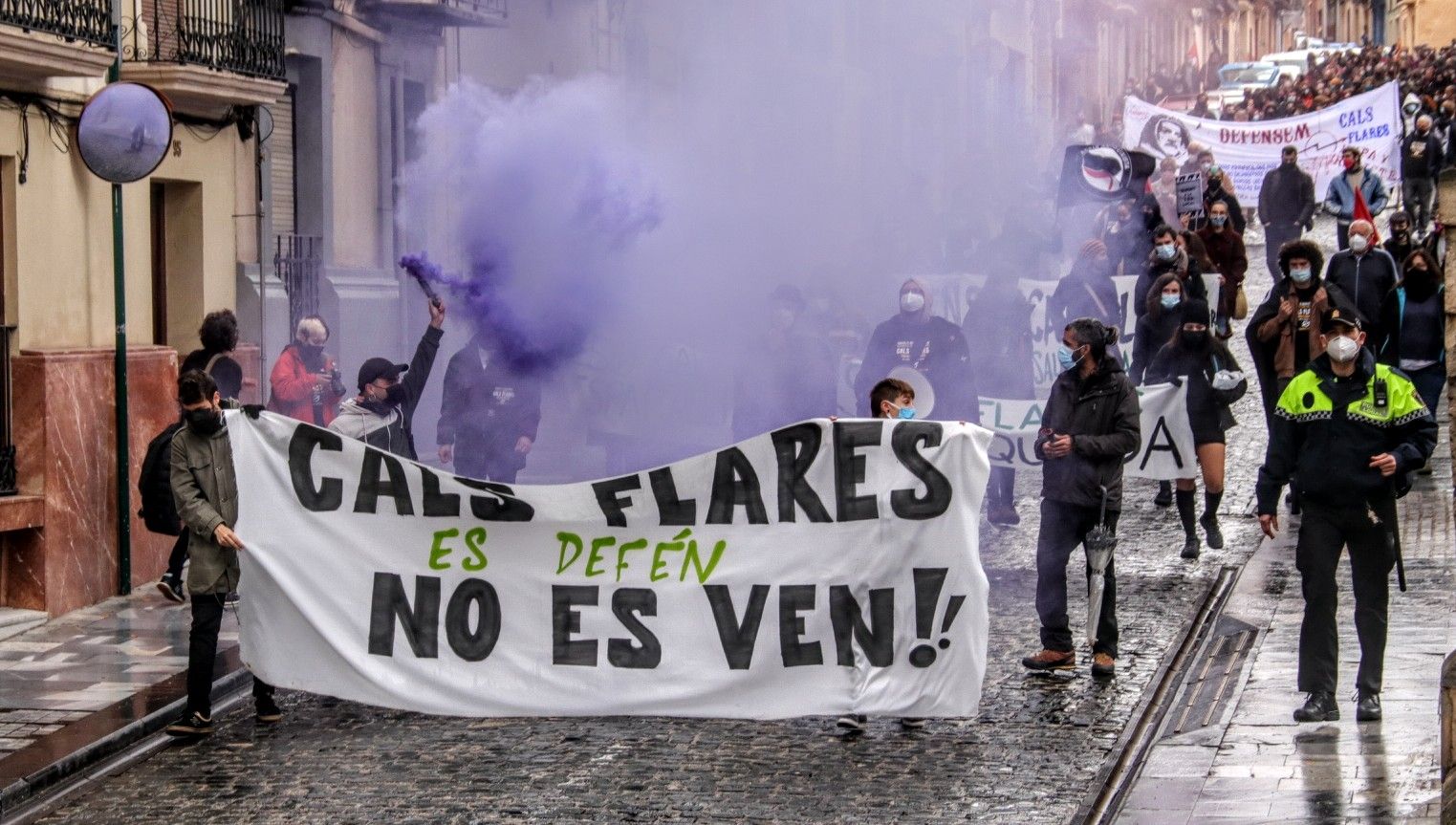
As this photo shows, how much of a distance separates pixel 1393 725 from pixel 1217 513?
605 centimetres

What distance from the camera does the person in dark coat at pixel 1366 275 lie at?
15320 millimetres

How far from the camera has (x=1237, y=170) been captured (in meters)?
29.0

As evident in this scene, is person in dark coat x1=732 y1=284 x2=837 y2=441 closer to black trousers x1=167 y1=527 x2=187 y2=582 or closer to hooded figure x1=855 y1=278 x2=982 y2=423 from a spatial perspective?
hooded figure x1=855 y1=278 x2=982 y2=423

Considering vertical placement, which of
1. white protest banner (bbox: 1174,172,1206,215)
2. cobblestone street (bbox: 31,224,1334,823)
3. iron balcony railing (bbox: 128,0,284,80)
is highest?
iron balcony railing (bbox: 128,0,284,80)

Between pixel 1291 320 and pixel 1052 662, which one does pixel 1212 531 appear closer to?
pixel 1291 320

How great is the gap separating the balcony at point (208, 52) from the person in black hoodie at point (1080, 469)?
255 inches

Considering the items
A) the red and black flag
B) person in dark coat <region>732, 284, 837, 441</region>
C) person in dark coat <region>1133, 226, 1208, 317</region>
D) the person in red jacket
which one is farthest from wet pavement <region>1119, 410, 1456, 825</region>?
the red and black flag

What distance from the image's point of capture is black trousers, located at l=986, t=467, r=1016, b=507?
14.5 metres

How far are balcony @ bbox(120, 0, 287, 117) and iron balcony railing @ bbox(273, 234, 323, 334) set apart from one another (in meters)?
1.88

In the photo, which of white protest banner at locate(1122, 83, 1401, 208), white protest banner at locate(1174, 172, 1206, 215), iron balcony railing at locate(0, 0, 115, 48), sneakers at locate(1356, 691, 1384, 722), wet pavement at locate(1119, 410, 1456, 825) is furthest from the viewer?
white protest banner at locate(1122, 83, 1401, 208)

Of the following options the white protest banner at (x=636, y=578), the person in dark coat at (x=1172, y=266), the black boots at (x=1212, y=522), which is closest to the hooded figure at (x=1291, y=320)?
the black boots at (x=1212, y=522)

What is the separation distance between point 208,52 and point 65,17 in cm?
259

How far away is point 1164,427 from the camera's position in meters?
13.5

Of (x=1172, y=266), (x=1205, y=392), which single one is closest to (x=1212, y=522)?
(x=1205, y=392)
